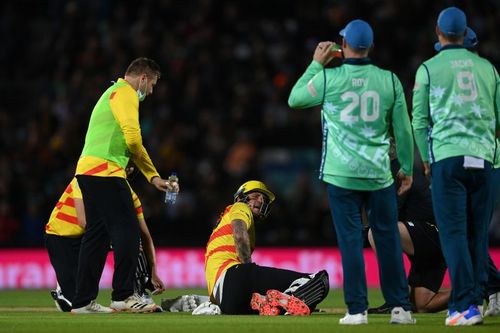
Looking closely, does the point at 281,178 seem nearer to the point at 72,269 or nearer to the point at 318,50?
the point at 72,269

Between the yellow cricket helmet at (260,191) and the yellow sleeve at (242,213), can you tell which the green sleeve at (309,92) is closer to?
the yellow sleeve at (242,213)

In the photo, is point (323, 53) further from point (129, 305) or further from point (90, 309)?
point (90, 309)

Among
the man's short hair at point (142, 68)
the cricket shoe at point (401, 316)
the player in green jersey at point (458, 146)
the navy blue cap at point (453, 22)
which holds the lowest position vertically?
the cricket shoe at point (401, 316)

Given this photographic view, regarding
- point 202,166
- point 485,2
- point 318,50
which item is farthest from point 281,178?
point 318,50

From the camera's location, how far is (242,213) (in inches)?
408

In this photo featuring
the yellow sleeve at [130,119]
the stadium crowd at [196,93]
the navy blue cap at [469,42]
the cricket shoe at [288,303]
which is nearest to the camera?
the navy blue cap at [469,42]

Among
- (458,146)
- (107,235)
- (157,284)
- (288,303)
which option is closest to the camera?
(458,146)

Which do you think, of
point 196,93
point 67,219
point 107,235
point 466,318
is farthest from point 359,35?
point 196,93

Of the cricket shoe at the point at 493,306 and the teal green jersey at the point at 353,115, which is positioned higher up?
the teal green jersey at the point at 353,115

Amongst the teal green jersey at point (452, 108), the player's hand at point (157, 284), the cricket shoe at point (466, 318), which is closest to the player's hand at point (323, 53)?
the teal green jersey at point (452, 108)

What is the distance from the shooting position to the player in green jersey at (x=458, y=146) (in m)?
8.18

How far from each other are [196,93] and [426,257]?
9212 mm

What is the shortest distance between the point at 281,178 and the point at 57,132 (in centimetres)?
395

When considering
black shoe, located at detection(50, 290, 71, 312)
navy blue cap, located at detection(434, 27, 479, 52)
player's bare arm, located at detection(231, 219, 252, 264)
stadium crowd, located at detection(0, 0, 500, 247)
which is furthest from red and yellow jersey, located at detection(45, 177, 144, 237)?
stadium crowd, located at detection(0, 0, 500, 247)
